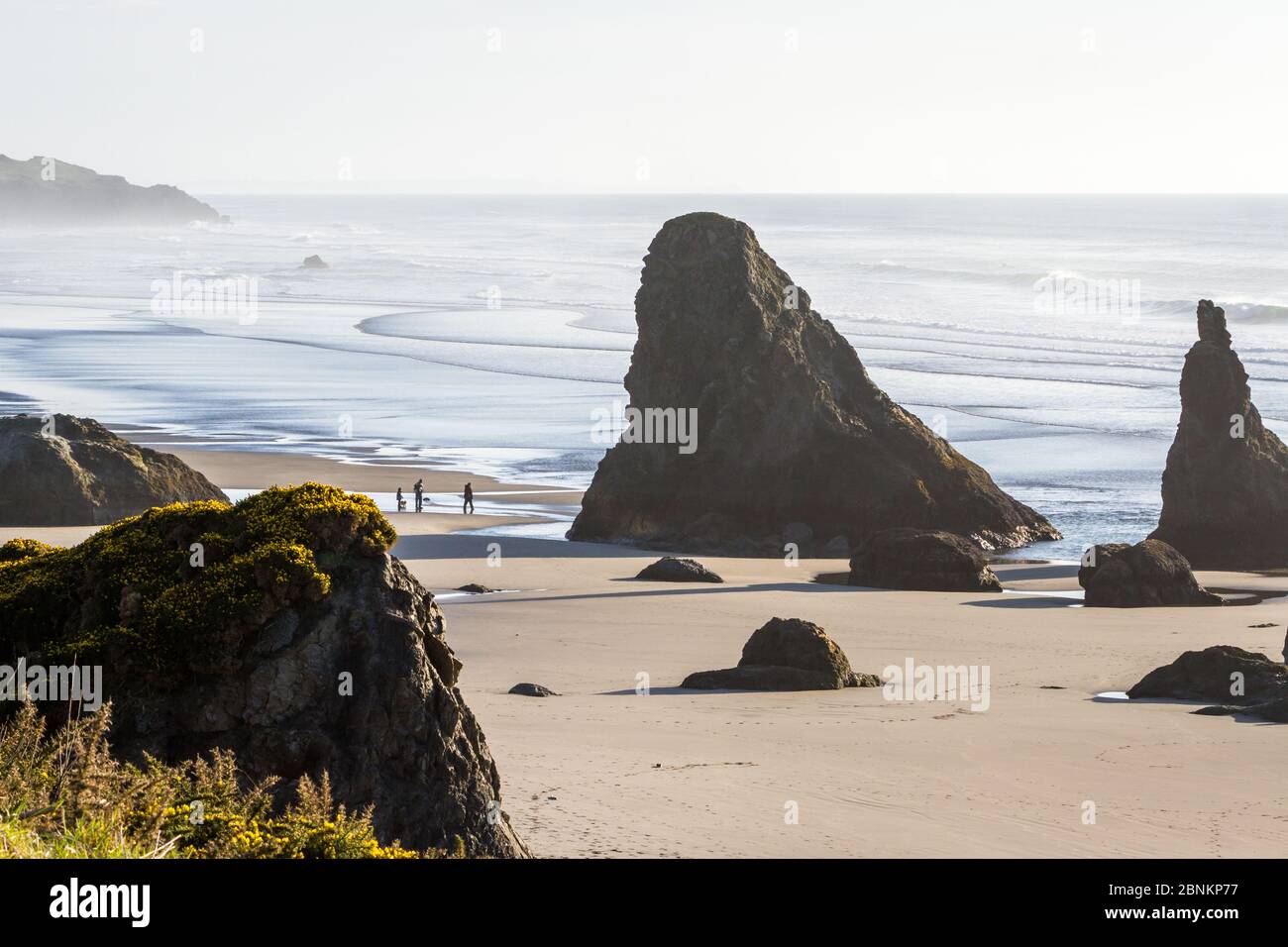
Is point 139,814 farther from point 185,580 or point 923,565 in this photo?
point 923,565

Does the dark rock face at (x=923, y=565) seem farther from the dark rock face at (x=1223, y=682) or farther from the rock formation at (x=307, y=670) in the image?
the rock formation at (x=307, y=670)

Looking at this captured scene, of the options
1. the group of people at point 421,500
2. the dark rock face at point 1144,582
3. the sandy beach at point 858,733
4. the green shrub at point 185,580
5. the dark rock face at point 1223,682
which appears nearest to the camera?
the green shrub at point 185,580

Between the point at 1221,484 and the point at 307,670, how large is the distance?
1069 inches

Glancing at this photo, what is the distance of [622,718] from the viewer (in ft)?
59.0

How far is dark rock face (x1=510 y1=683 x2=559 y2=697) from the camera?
19828mm

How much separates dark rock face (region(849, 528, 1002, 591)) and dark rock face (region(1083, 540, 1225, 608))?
226 cm

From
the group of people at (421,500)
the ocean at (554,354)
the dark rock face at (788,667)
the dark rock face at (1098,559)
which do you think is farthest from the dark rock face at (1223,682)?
the group of people at (421,500)

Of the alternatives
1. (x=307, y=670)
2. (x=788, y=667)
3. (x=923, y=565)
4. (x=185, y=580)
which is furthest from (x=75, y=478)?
(x=307, y=670)

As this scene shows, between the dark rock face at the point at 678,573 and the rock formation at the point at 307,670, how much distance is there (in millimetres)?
18990

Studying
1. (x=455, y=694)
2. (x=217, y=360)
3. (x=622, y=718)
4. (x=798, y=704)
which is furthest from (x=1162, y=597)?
(x=217, y=360)

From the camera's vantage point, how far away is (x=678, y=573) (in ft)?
100

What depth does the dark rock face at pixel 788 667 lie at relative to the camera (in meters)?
20.3

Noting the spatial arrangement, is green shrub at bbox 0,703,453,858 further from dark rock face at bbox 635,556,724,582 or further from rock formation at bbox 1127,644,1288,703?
dark rock face at bbox 635,556,724,582
